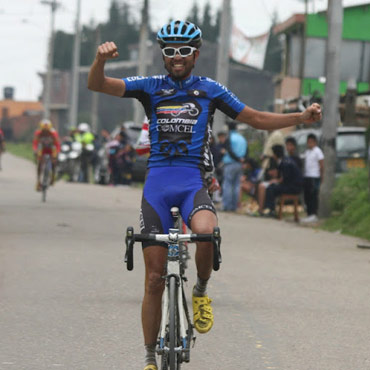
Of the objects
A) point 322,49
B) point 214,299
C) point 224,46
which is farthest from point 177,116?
point 322,49

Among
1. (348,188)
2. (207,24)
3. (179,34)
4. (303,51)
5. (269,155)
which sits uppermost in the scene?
(207,24)

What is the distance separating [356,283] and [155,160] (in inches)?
214

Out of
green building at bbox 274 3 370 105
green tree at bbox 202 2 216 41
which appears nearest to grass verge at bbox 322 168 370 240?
green building at bbox 274 3 370 105

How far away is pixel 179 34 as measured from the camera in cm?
651

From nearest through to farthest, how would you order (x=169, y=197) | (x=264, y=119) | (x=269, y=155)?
1. (x=169, y=197)
2. (x=264, y=119)
3. (x=269, y=155)

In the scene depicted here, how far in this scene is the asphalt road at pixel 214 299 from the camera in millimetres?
7457

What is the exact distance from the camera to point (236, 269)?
12.4 meters

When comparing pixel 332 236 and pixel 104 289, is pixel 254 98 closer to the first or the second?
pixel 332 236

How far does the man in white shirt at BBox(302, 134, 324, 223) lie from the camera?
20906 mm

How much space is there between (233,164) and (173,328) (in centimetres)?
1675

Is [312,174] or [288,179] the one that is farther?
[312,174]

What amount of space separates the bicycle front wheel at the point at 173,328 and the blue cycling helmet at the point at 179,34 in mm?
1417

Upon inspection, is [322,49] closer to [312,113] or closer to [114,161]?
[114,161]

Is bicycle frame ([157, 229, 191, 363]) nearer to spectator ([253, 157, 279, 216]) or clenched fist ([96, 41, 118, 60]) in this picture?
clenched fist ([96, 41, 118, 60])
